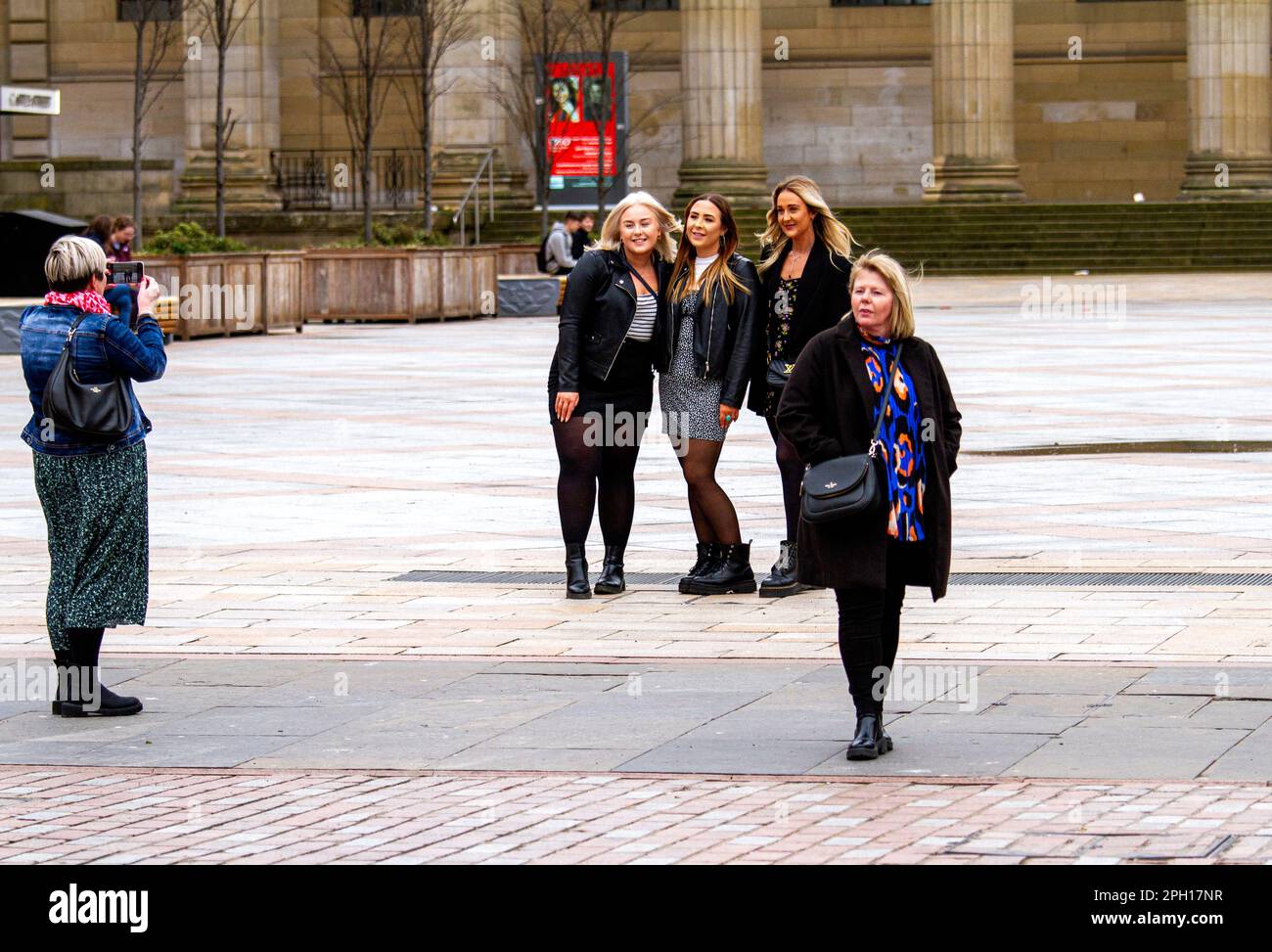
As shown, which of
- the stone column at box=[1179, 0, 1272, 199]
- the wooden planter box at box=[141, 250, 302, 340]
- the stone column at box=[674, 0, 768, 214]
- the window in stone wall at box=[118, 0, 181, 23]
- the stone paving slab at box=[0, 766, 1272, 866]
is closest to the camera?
the stone paving slab at box=[0, 766, 1272, 866]

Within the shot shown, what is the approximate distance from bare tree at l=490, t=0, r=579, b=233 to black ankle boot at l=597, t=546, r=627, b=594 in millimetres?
31217

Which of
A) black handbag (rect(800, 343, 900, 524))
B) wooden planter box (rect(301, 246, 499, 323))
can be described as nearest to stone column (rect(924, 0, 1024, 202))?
wooden planter box (rect(301, 246, 499, 323))

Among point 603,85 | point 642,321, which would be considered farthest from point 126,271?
point 603,85

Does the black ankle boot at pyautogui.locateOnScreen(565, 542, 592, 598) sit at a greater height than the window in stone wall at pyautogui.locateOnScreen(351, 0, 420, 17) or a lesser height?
lesser

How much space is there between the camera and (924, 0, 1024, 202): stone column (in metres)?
45.9

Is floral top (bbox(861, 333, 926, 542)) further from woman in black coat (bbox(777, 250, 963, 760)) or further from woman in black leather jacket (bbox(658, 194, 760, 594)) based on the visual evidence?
woman in black leather jacket (bbox(658, 194, 760, 594))

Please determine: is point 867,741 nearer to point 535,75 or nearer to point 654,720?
point 654,720

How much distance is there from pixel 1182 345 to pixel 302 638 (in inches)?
728

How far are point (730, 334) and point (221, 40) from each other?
27.6 metres

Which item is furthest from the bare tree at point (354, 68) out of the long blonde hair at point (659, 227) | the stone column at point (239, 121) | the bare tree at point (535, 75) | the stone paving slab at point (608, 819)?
the stone paving slab at point (608, 819)

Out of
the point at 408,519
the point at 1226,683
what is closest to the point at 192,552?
the point at 408,519

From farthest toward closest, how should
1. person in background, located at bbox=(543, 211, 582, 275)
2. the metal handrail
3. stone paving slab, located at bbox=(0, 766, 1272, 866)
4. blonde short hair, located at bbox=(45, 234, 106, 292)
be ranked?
the metal handrail, person in background, located at bbox=(543, 211, 582, 275), blonde short hair, located at bbox=(45, 234, 106, 292), stone paving slab, located at bbox=(0, 766, 1272, 866)

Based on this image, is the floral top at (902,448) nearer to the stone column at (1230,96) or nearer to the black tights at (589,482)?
the black tights at (589,482)
